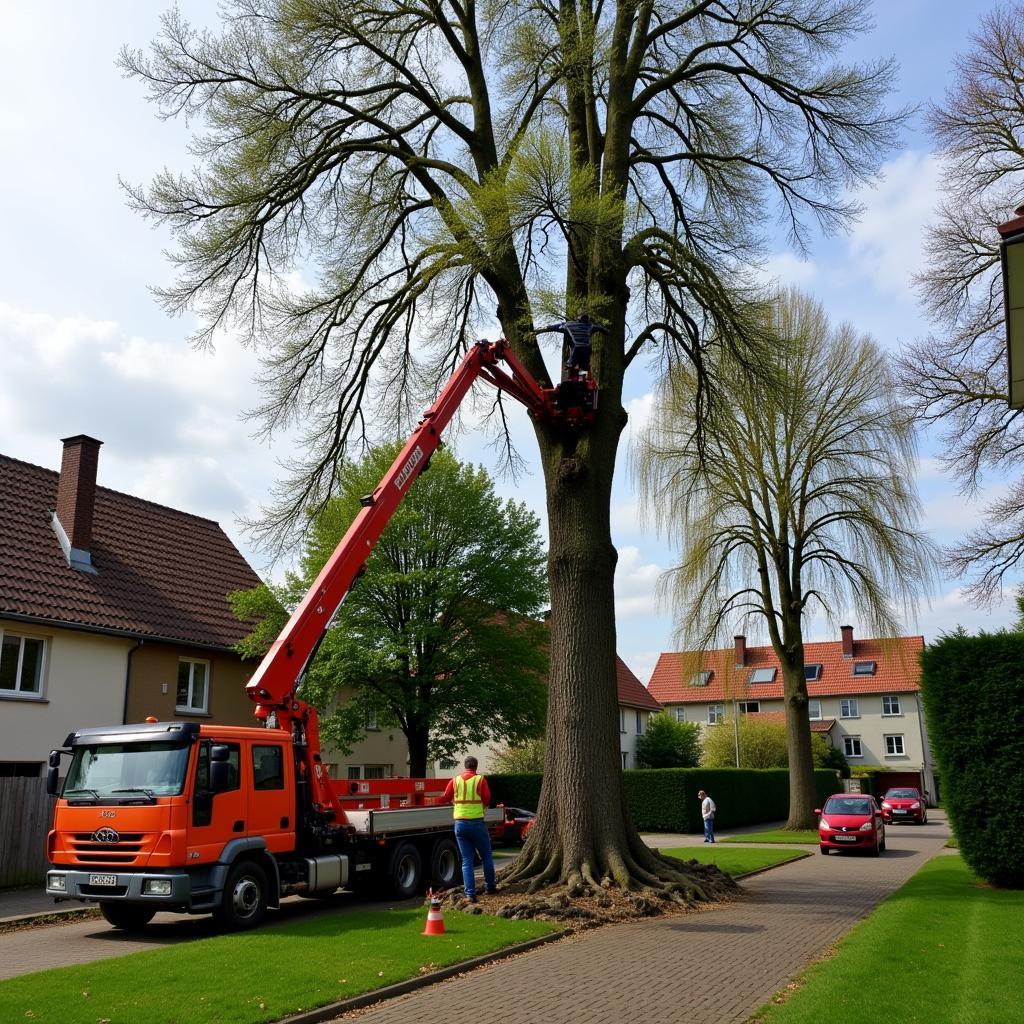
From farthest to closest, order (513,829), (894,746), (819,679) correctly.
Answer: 1. (819,679)
2. (894,746)
3. (513,829)

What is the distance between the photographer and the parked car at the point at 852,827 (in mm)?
24031

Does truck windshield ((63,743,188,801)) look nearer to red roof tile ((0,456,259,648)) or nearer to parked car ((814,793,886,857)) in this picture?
red roof tile ((0,456,259,648))

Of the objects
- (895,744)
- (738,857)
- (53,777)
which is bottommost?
(738,857)

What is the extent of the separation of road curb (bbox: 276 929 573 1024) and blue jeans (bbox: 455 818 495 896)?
1875 mm

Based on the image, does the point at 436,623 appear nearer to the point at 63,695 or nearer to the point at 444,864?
the point at 63,695

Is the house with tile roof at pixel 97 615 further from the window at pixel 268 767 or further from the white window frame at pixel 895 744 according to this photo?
the white window frame at pixel 895 744

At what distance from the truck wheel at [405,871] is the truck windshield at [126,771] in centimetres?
398

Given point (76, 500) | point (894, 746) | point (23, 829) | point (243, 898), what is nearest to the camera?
point (243, 898)

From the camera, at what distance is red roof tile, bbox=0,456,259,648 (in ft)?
65.0

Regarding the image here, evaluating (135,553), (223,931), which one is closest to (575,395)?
(223,931)

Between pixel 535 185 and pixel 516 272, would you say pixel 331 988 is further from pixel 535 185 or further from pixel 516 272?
pixel 516 272

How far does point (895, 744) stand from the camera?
6625 cm

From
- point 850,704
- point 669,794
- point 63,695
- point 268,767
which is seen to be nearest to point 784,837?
point 669,794

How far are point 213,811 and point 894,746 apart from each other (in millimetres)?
63310
